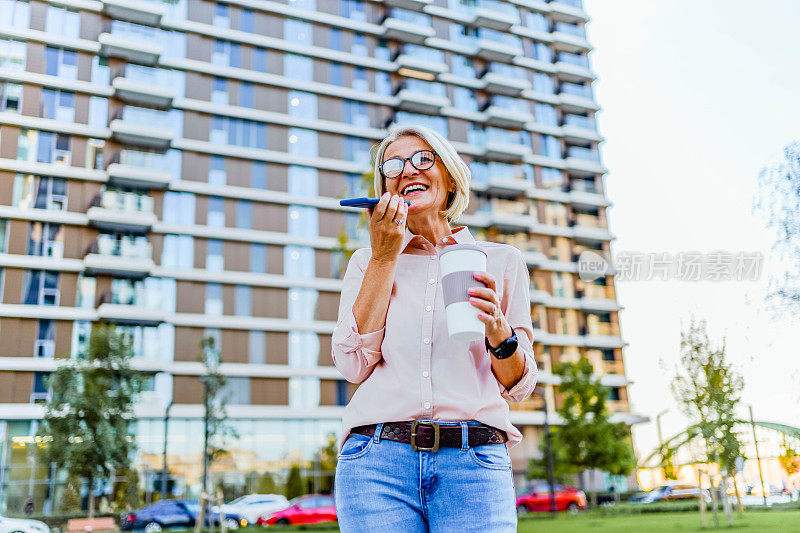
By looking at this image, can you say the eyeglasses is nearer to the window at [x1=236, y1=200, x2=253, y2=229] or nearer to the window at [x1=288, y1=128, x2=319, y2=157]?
the window at [x1=236, y1=200, x2=253, y2=229]

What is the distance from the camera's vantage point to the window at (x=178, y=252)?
34.1 meters

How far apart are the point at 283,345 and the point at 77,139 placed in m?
13.8

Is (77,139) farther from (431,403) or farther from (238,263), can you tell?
(431,403)

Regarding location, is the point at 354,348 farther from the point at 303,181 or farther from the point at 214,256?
the point at 303,181

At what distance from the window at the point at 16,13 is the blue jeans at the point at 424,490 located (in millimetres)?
37778

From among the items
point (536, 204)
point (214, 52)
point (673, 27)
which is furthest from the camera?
point (536, 204)

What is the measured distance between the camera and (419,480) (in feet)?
5.28

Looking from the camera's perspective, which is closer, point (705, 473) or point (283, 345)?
point (705, 473)

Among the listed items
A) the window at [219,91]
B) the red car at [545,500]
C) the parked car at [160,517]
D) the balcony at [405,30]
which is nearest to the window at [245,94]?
the window at [219,91]

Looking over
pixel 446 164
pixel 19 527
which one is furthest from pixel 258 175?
pixel 446 164

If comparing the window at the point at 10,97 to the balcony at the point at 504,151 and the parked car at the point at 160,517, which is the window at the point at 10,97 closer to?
the parked car at the point at 160,517

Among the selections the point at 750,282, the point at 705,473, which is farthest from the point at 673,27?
the point at 705,473

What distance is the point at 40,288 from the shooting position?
31.6 meters

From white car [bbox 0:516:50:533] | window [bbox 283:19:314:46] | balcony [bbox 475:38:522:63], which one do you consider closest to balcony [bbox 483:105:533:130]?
balcony [bbox 475:38:522:63]
